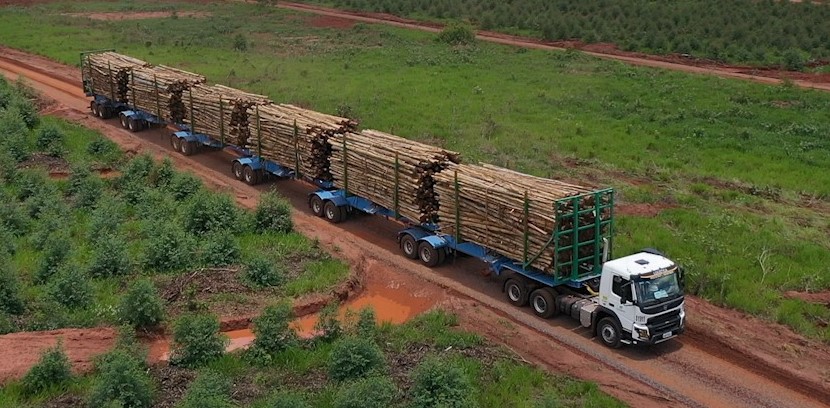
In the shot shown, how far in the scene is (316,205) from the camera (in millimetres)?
27109

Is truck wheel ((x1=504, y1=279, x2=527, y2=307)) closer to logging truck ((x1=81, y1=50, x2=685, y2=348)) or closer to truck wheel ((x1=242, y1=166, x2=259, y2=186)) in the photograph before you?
logging truck ((x1=81, y1=50, x2=685, y2=348))

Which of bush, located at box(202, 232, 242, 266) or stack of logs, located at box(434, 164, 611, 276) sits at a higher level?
stack of logs, located at box(434, 164, 611, 276)

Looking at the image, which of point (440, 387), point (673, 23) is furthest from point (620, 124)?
point (673, 23)

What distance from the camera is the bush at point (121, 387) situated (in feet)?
46.5

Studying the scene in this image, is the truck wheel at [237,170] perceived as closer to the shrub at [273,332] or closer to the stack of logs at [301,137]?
the stack of logs at [301,137]

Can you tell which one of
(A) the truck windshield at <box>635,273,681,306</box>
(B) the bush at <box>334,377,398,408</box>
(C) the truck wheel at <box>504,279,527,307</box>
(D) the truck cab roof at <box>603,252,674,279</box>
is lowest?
(C) the truck wheel at <box>504,279,527,307</box>

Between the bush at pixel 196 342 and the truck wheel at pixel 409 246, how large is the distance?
763 cm

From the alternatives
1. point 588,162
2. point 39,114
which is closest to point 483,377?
point 588,162

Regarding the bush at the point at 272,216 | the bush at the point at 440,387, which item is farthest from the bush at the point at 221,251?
the bush at the point at 440,387

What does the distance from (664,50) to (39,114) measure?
41.7 m

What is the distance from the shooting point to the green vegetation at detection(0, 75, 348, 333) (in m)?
18.6

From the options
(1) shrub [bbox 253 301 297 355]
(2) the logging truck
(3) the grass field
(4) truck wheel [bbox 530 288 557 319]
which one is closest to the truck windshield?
(2) the logging truck

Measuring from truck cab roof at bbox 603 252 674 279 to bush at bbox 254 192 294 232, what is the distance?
10.5 meters

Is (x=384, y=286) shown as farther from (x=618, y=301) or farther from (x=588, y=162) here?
(x=588, y=162)
